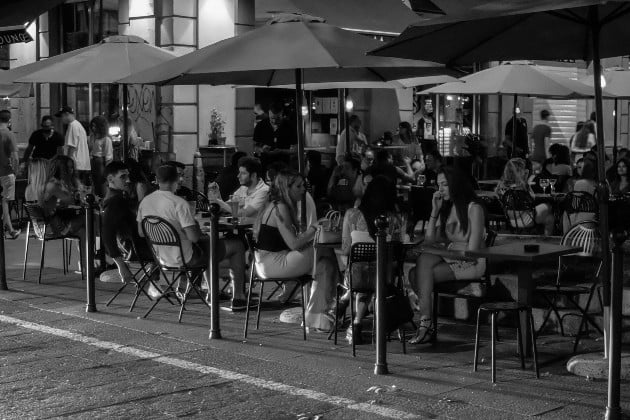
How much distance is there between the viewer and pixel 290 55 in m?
9.25

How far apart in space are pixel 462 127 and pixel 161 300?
49.8ft

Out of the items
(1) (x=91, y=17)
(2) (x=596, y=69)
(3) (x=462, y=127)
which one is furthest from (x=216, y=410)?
(3) (x=462, y=127)

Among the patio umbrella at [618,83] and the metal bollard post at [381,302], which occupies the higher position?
the patio umbrella at [618,83]

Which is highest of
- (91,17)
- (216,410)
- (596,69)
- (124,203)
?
(91,17)

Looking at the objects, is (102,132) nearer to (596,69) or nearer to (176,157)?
(176,157)

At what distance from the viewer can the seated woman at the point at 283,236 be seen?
9305 millimetres

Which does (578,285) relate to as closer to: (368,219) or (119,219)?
(368,219)

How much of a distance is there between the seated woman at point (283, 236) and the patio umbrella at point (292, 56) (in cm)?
100

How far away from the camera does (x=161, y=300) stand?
10.9m

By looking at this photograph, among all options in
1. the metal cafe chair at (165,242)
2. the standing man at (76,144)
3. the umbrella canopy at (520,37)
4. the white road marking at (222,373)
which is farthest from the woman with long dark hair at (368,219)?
the standing man at (76,144)

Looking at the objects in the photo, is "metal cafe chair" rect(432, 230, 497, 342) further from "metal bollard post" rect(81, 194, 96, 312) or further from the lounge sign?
the lounge sign

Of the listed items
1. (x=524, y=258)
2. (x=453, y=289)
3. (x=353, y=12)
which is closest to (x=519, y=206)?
(x=453, y=289)

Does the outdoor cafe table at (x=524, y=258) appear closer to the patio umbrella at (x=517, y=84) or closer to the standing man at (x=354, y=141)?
the patio umbrella at (x=517, y=84)

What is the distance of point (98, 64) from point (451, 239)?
549 centimetres
